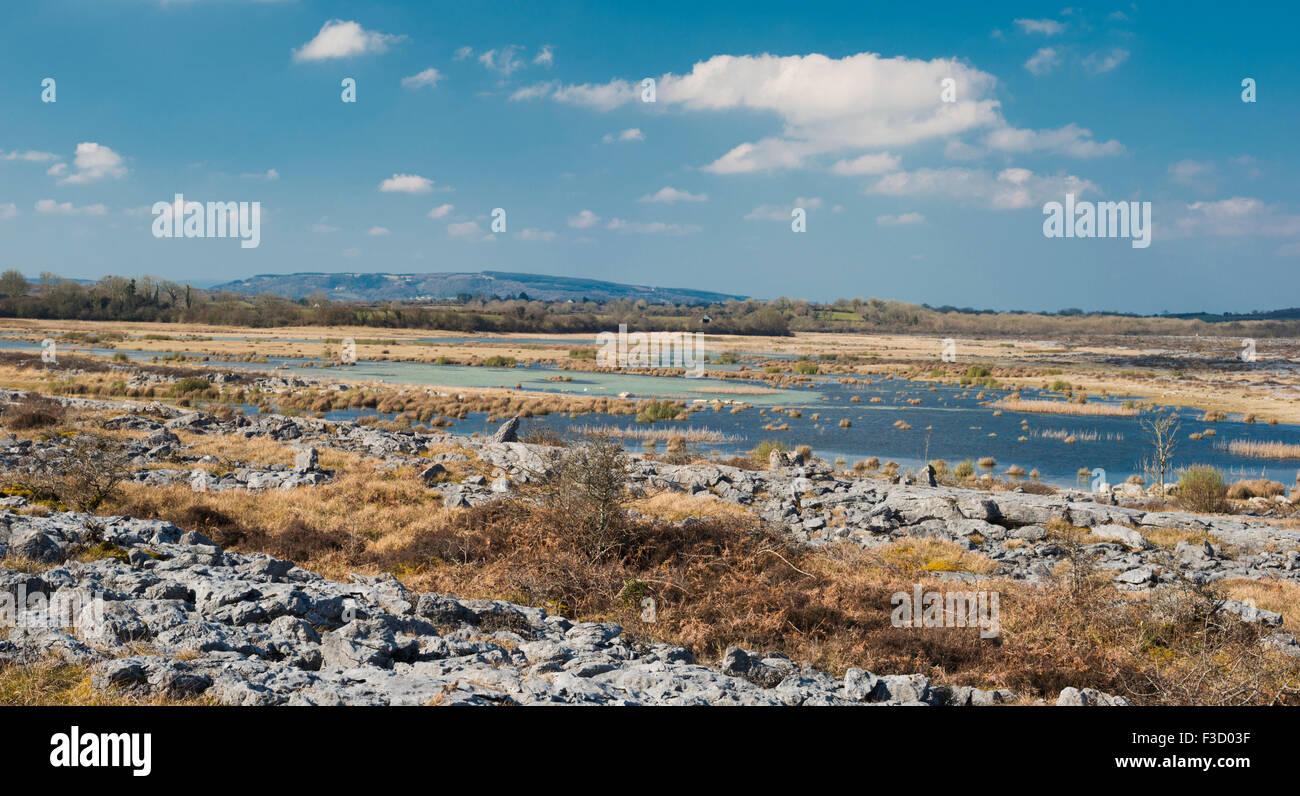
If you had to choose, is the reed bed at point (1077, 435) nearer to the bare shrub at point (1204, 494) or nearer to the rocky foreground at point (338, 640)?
the bare shrub at point (1204, 494)

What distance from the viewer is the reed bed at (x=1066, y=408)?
49.7m

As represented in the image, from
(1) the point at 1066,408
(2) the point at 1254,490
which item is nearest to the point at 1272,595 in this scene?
(2) the point at 1254,490

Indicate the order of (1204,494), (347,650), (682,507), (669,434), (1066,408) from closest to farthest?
1. (347,650)
2. (682,507)
3. (1204,494)
4. (669,434)
5. (1066,408)

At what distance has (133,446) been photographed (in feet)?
66.4

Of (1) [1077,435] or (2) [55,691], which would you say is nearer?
(2) [55,691]

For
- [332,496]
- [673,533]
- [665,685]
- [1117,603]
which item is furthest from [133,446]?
[1117,603]

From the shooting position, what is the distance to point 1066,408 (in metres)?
51.8

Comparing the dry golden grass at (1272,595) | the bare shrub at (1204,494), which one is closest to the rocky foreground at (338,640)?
the dry golden grass at (1272,595)

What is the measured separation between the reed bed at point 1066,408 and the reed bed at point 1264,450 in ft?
36.4

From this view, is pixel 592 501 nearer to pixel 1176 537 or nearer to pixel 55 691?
pixel 55 691

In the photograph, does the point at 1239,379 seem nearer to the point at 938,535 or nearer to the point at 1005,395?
the point at 1005,395

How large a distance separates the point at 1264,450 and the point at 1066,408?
15.5 meters

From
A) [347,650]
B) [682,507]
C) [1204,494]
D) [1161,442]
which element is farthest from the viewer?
[1161,442]
